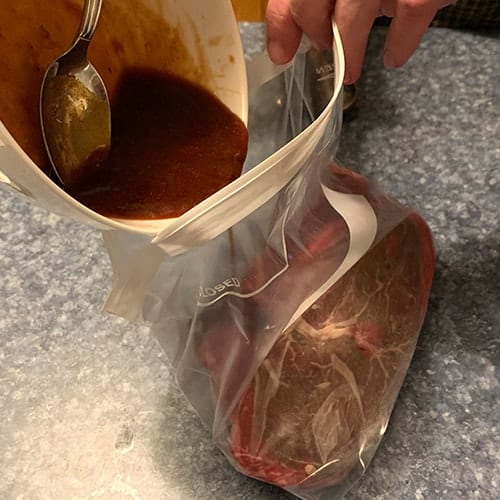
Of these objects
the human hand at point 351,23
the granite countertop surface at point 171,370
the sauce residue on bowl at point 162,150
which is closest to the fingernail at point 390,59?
the human hand at point 351,23

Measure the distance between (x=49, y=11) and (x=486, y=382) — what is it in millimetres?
425

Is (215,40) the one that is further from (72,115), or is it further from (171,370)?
(171,370)

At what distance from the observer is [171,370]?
611 millimetres

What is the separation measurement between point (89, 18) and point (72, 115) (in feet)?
0.19

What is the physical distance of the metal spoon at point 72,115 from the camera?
0.46m

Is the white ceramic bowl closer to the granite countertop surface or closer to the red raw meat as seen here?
the red raw meat

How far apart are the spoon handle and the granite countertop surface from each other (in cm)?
26

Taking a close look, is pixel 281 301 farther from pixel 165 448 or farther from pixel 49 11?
pixel 49 11

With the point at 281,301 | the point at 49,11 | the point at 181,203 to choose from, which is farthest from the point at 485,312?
the point at 49,11

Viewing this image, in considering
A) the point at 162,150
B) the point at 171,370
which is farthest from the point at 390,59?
the point at 171,370

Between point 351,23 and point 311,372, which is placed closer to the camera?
point 351,23

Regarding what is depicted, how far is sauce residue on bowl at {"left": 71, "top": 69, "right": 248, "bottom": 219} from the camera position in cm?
45

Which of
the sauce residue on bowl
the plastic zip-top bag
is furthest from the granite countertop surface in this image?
the sauce residue on bowl

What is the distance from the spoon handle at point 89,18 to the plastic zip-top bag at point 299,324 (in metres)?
0.15
